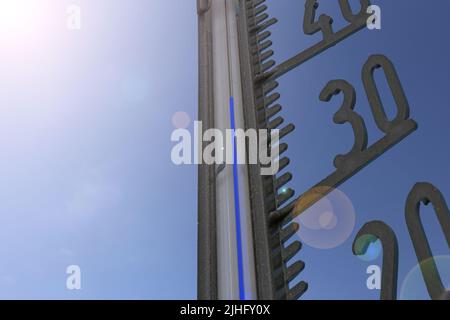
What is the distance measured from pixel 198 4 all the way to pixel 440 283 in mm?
1489

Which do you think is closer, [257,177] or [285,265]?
[285,265]

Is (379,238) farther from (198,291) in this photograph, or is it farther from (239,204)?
(198,291)

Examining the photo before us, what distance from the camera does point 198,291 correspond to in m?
1.40

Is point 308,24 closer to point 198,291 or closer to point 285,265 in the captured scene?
point 285,265

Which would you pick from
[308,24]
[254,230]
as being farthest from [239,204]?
[308,24]

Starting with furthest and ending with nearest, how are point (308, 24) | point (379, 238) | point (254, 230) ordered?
1. point (308, 24)
2. point (254, 230)
3. point (379, 238)

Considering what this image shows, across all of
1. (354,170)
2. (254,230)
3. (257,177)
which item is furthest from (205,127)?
(354,170)

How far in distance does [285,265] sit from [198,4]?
4.07 ft
